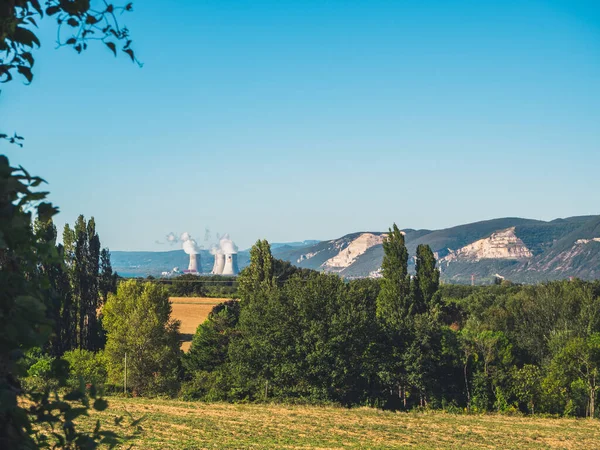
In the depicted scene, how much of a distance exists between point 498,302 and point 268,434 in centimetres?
5654

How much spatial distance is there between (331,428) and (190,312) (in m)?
50.7

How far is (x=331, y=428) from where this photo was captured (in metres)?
28.9

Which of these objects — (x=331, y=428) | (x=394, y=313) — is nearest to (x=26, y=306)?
(x=331, y=428)

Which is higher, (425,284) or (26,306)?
(26,306)

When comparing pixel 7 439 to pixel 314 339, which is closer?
pixel 7 439

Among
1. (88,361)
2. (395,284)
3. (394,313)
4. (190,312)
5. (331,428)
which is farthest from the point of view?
(190,312)

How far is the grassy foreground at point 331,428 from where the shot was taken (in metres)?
24.6

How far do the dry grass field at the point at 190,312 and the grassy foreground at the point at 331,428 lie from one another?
1230 inches

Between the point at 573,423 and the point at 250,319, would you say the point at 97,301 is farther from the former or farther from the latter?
the point at 573,423

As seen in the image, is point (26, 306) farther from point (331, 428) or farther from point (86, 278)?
point (86, 278)

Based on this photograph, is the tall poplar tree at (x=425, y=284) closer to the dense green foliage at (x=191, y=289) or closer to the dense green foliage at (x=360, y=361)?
the dense green foliage at (x=360, y=361)

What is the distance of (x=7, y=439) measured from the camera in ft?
7.02

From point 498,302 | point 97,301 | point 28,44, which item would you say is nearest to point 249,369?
point 97,301

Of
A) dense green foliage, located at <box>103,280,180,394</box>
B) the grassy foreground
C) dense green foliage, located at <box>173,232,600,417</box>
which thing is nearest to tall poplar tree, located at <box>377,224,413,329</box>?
dense green foliage, located at <box>173,232,600,417</box>
